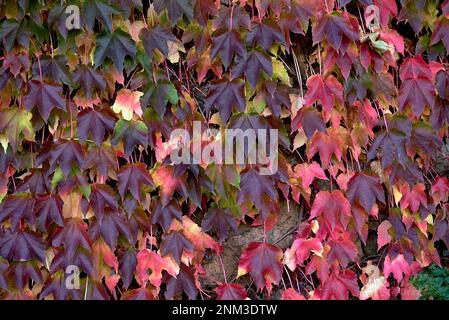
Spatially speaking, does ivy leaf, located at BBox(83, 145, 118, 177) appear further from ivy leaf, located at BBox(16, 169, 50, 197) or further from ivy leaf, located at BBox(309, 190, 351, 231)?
ivy leaf, located at BBox(309, 190, 351, 231)

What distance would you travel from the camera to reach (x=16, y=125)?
2.03 meters

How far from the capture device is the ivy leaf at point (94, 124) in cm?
200

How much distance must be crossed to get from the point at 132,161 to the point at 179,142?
0.19 meters

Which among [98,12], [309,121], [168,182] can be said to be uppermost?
[98,12]

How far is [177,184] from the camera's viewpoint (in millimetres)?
2041

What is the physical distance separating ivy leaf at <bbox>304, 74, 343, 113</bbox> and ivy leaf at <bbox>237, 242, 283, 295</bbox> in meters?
0.57

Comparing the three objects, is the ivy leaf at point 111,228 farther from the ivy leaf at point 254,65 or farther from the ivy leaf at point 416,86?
the ivy leaf at point 416,86

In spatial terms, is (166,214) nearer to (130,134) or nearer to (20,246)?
(130,134)

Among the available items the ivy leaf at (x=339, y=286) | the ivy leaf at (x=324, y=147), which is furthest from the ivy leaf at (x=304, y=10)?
the ivy leaf at (x=339, y=286)

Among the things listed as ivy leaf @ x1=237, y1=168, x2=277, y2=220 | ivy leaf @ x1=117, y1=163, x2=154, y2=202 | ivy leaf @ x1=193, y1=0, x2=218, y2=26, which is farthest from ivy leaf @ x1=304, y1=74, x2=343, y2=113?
ivy leaf @ x1=117, y1=163, x2=154, y2=202

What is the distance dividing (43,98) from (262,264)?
3.30 ft

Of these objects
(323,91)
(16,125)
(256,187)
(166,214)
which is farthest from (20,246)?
(323,91)

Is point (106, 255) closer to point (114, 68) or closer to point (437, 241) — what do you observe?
point (114, 68)

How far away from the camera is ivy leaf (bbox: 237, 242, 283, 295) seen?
83.2 inches
